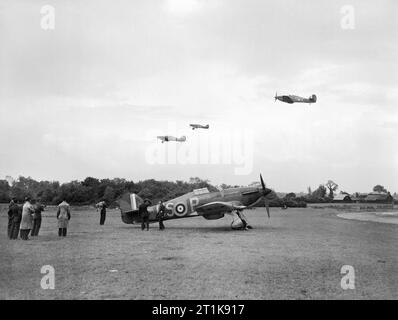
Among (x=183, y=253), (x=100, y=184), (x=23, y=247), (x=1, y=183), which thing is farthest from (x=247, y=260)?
(x=1, y=183)

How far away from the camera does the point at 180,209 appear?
22.6m

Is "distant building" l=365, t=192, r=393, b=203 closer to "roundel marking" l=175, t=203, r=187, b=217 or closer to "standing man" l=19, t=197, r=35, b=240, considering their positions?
"roundel marking" l=175, t=203, r=187, b=217

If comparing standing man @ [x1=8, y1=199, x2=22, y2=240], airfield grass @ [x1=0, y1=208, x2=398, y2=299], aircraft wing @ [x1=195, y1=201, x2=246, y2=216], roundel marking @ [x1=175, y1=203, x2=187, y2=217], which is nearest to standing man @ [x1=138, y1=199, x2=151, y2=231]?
roundel marking @ [x1=175, y1=203, x2=187, y2=217]

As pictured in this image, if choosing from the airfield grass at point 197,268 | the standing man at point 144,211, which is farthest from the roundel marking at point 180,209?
the airfield grass at point 197,268

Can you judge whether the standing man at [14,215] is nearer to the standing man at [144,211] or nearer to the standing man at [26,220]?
the standing man at [26,220]

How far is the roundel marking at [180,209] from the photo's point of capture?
→ 22500 millimetres

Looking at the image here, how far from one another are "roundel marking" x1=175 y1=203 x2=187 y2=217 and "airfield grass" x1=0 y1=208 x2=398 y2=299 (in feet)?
20.5

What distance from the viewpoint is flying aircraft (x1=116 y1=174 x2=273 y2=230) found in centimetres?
2195

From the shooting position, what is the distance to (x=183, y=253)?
12.7m

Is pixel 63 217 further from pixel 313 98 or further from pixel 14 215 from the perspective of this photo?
pixel 313 98

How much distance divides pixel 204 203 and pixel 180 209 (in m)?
1.32

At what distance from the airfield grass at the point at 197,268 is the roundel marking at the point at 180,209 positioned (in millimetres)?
6258

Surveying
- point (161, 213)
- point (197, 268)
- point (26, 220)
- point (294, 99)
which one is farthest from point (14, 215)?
point (294, 99)

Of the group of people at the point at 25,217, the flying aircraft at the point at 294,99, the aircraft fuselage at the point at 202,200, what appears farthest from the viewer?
the flying aircraft at the point at 294,99
